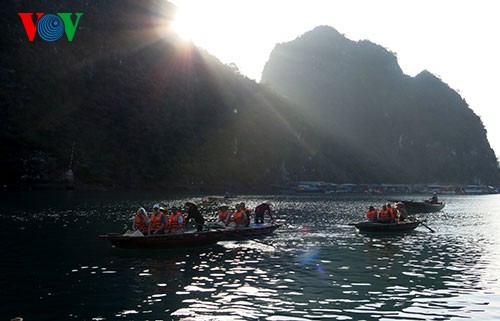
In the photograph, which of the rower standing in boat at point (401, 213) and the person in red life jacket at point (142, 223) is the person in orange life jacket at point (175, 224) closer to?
the person in red life jacket at point (142, 223)

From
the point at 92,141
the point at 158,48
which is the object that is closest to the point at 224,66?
the point at 158,48

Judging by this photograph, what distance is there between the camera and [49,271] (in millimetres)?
20156

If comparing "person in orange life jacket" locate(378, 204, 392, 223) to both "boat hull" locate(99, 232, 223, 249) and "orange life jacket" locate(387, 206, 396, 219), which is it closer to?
"orange life jacket" locate(387, 206, 396, 219)

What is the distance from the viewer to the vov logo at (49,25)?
119m

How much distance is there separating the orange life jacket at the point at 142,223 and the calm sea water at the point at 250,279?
1661mm

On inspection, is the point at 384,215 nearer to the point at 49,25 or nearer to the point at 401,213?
the point at 401,213

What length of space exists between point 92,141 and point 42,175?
1961 cm

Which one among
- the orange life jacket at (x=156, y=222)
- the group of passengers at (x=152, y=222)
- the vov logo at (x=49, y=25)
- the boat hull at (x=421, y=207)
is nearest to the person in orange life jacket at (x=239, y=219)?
the group of passengers at (x=152, y=222)

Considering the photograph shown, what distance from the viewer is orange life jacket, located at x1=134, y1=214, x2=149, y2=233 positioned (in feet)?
88.7

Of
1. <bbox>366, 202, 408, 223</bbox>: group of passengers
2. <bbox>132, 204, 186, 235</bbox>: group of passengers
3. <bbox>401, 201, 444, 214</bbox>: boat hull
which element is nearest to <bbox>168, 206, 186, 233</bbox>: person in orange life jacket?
<bbox>132, 204, 186, 235</bbox>: group of passengers

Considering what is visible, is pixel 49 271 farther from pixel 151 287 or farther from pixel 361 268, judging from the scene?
pixel 361 268

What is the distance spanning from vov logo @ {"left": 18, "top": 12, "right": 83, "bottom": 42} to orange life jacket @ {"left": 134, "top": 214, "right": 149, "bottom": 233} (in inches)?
4288

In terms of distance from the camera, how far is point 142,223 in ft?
89.2

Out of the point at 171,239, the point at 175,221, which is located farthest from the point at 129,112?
the point at 171,239
